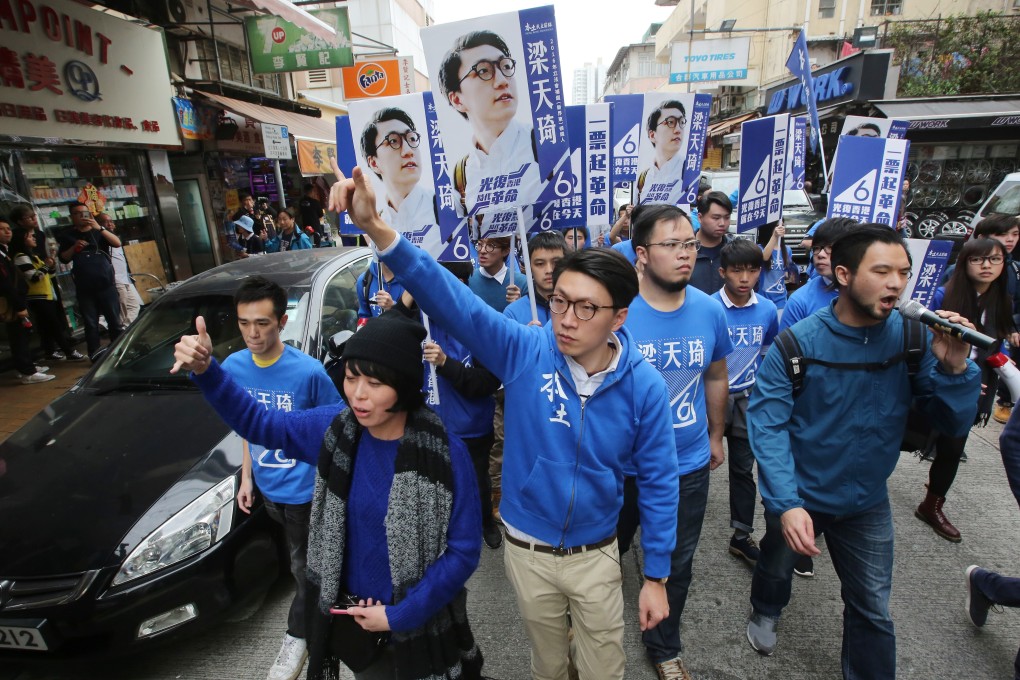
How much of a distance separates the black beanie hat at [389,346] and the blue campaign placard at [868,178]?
11.2ft

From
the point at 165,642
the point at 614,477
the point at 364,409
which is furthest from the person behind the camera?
the point at 165,642

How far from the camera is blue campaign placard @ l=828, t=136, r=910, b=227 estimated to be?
12.4 feet

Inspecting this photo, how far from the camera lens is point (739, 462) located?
319 cm

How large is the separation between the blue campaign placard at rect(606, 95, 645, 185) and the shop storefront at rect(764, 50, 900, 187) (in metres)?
12.9

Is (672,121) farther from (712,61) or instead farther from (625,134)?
(712,61)

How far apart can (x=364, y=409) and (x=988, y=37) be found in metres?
24.7

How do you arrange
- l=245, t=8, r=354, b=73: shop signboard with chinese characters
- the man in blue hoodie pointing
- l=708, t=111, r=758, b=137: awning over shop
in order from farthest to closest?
l=708, t=111, r=758, b=137: awning over shop
l=245, t=8, r=354, b=73: shop signboard with chinese characters
the man in blue hoodie pointing

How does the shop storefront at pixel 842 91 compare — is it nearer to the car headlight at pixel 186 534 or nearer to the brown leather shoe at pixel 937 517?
the brown leather shoe at pixel 937 517

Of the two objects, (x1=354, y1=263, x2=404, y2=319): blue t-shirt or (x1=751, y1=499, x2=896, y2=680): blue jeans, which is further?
(x1=354, y1=263, x2=404, y2=319): blue t-shirt

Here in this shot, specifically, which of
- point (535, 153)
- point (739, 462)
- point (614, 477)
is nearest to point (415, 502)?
point (614, 477)

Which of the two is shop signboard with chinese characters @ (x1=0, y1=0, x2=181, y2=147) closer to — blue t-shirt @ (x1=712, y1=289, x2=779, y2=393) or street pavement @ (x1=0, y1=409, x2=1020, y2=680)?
street pavement @ (x1=0, y1=409, x2=1020, y2=680)

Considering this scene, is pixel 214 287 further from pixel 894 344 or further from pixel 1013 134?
pixel 1013 134

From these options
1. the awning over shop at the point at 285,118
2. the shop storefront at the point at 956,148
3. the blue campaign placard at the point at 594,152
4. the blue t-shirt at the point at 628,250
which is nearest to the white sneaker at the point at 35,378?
the awning over shop at the point at 285,118

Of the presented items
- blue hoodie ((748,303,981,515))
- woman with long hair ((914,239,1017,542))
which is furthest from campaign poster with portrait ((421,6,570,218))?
woman with long hair ((914,239,1017,542))
